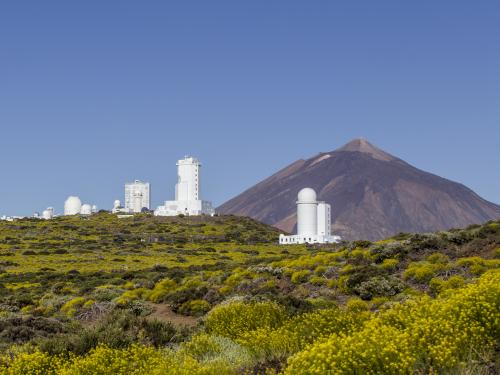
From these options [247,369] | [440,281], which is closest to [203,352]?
[247,369]

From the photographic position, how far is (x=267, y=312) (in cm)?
1537

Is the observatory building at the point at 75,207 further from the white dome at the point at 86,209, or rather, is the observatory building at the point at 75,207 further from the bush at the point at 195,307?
the bush at the point at 195,307

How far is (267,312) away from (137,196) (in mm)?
122293

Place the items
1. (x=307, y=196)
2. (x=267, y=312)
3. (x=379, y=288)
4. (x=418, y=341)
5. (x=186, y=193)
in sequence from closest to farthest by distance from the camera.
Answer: (x=418, y=341) < (x=267, y=312) < (x=379, y=288) < (x=307, y=196) < (x=186, y=193)

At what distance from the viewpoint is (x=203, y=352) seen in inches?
476

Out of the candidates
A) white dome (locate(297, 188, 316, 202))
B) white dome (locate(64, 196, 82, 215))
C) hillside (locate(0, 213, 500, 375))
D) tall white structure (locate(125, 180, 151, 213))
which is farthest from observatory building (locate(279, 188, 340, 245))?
white dome (locate(64, 196, 82, 215))

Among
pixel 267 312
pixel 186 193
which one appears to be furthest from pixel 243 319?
pixel 186 193

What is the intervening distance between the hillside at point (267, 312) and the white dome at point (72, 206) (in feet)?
246

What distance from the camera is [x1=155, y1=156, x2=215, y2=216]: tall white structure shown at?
366 feet

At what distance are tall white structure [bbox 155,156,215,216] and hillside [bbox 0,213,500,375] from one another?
47225mm

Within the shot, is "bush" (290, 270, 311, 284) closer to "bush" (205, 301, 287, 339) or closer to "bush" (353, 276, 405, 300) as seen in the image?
"bush" (353, 276, 405, 300)

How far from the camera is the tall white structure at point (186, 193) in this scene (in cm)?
11150

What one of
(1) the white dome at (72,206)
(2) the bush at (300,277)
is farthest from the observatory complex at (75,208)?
(2) the bush at (300,277)

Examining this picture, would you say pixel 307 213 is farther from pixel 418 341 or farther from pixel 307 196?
pixel 418 341
